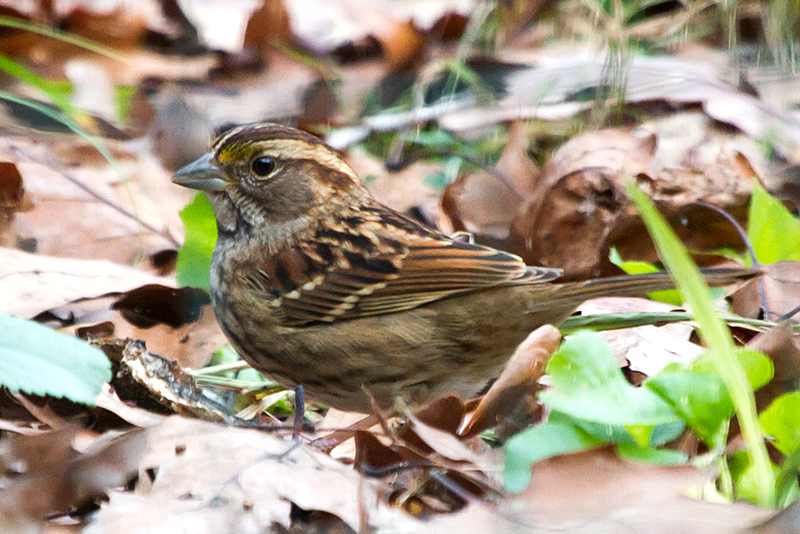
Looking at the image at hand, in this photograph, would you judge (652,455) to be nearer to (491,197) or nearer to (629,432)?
(629,432)

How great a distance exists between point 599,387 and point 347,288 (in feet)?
4.05

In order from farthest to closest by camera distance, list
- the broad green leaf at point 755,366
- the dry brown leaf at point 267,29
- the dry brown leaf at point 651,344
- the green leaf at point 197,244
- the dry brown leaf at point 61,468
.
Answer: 1. the dry brown leaf at point 267,29
2. the green leaf at point 197,244
3. the dry brown leaf at point 651,344
4. the broad green leaf at point 755,366
5. the dry brown leaf at point 61,468

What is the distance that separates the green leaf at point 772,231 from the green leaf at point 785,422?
1257 mm

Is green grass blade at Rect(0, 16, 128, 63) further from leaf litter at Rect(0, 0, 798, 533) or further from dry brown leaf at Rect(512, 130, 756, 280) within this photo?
dry brown leaf at Rect(512, 130, 756, 280)

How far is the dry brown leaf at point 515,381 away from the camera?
2.49m

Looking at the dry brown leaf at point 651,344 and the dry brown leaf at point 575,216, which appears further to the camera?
the dry brown leaf at point 575,216

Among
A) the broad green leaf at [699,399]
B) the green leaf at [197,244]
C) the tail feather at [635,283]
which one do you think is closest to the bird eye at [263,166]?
the green leaf at [197,244]

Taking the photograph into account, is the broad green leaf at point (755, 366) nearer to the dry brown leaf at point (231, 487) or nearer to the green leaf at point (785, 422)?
the green leaf at point (785, 422)

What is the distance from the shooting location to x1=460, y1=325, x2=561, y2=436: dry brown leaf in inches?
98.2

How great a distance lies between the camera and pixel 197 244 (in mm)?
3594

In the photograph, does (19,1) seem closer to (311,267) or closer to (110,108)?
(110,108)

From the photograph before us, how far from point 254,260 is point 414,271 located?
0.52 metres

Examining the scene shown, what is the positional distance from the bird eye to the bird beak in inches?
4.3

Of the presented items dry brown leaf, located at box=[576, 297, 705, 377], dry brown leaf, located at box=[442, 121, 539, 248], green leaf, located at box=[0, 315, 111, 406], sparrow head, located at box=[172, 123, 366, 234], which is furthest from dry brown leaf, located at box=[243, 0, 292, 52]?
green leaf, located at box=[0, 315, 111, 406]
